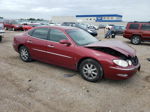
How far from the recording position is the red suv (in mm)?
11703

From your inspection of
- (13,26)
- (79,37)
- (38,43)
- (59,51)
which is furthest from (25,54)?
(13,26)

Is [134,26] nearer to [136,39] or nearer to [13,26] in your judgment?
[136,39]

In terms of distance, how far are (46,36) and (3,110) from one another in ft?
9.69

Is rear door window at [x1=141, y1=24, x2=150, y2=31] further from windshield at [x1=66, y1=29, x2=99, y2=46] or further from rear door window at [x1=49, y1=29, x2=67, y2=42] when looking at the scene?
rear door window at [x1=49, y1=29, x2=67, y2=42]

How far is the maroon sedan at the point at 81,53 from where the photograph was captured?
13.0 ft

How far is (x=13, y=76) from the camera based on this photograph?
4.59 meters

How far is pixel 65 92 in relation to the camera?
372cm

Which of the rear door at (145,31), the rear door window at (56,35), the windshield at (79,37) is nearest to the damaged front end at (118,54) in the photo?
the windshield at (79,37)

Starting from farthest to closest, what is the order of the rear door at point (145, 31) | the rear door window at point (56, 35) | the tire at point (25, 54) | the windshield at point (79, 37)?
1. the rear door at point (145, 31)
2. the tire at point (25, 54)
3. the rear door window at point (56, 35)
4. the windshield at point (79, 37)

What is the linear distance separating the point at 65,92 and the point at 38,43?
7.83 feet

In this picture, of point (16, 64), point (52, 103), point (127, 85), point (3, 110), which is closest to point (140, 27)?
point (127, 85)

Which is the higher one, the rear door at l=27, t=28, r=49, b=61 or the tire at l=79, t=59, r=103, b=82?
the rear door at l=27, t=28, r=49, b=61

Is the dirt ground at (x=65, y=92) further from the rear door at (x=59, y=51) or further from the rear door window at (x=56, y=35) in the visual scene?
the rear door window at (x=56, y=35)

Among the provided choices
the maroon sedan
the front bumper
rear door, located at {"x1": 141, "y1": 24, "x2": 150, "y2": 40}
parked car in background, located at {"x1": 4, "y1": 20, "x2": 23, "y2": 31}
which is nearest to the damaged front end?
the maroon sedan
